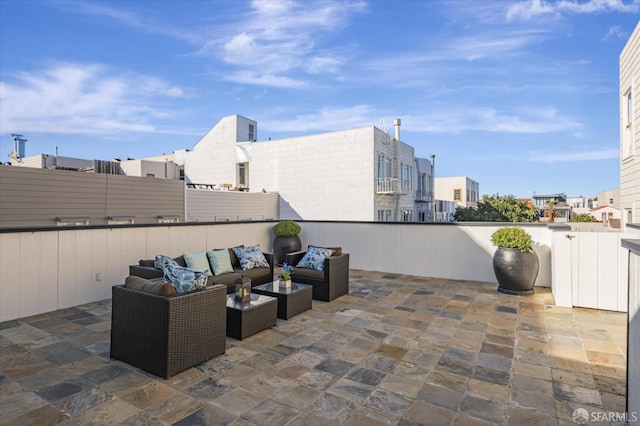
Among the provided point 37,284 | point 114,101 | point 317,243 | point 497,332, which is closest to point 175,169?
point 114,101

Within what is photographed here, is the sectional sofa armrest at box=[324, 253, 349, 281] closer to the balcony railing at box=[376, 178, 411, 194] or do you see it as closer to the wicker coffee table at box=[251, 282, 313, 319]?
the wicker coffee table at box=[251, 282, 313, 319]

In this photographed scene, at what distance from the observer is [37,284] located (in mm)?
4410

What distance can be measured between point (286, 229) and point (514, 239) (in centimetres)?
496

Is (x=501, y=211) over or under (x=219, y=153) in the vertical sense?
under

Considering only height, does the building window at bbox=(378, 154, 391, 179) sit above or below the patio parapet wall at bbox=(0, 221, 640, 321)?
above

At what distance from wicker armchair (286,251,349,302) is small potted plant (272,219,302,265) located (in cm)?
260

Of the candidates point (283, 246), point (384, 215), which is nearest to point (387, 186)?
point (384, 215)

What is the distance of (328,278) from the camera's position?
16.6 ft

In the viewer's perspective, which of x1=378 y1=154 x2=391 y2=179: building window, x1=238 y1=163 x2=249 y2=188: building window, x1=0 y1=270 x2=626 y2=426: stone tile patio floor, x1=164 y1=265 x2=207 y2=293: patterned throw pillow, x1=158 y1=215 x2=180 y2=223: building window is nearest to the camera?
x1=0 y1=270 x2=626 y2=426: stone tile patio floor

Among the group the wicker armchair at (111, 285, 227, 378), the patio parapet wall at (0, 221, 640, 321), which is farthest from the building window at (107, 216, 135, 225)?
the wicker armchair at (111, 285, 227, 378)

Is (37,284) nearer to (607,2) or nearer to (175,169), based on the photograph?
(607,2)

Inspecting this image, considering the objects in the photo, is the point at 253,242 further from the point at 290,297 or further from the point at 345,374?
the point at 345,374

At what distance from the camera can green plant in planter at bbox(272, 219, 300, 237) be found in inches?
324

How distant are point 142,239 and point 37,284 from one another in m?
1.57
